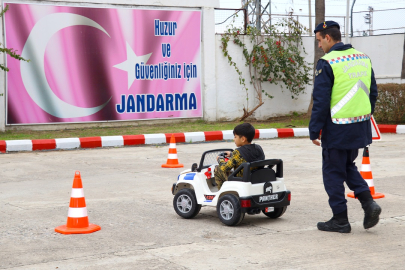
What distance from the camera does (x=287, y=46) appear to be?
1911cm

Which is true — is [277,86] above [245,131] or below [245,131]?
above

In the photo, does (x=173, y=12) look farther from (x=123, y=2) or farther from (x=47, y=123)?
(x=47, y=123)

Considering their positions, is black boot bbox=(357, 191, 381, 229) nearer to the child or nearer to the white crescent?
the child

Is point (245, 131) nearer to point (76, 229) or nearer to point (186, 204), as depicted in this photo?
point (186, 204)

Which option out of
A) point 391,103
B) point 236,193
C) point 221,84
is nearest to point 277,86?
point 221,84

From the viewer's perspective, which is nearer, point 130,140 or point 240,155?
point 240,155

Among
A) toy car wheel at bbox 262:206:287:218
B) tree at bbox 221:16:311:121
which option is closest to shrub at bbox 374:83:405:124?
tree at bbox 221:16:311:121

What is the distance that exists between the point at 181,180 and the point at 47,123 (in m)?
10.2

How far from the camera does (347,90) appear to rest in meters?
5.26

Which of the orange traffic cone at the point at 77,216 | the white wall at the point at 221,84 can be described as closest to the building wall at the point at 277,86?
the white wall at the point at 221,84

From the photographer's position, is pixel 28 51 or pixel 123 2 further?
pixel 123 2

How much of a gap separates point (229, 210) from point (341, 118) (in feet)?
4.62

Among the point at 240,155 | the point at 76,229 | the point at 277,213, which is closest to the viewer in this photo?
the point at 76,229

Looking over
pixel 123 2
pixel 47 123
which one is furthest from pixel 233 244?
pixel 123 2
